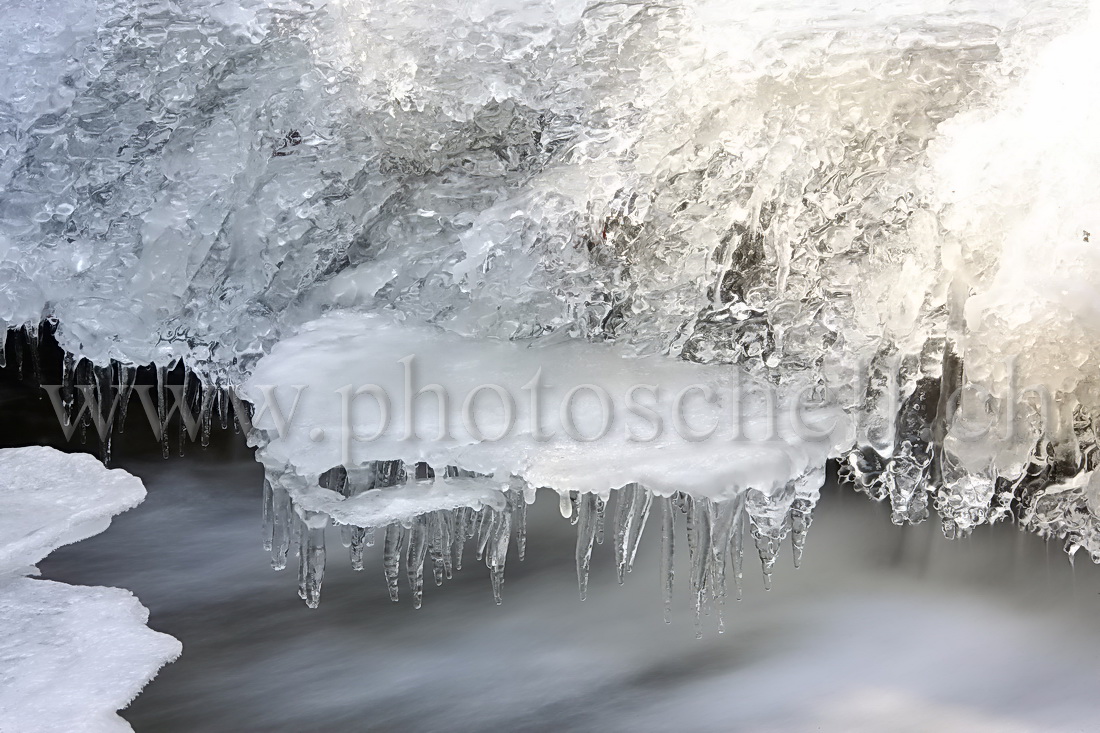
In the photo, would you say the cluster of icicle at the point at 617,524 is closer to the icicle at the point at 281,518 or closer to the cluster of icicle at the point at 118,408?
the icicle at the point at 281,518

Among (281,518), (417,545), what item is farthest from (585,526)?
(281,518)

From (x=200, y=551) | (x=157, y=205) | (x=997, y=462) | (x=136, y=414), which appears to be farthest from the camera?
(x=136, y=414)

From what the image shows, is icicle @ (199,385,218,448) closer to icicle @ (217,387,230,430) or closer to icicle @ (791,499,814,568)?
icicle @ (217,387,230,430)

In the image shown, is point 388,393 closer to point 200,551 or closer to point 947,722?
point 947,722

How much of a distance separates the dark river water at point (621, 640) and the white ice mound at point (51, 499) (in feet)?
0.41

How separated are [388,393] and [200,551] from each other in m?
2.26

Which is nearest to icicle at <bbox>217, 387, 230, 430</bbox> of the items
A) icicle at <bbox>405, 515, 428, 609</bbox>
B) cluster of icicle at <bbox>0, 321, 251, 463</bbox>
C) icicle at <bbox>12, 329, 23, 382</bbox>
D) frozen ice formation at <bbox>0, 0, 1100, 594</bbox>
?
cluster of icicle at <bbox>0, 321, 251, 463</bbox>

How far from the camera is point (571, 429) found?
2.12 metres

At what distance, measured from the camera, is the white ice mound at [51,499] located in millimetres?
3730

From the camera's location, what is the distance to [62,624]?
3154 mm

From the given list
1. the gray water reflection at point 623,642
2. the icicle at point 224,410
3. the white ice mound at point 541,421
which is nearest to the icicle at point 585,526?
the white ice mound at point 541,421

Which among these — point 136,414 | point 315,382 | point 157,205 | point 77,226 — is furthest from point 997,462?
point 136,414

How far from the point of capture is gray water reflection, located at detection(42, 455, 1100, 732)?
2.79 meters

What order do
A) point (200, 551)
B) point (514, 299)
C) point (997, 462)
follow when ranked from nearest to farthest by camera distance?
1. point (997, 462)
2. point (514, 299)
3. point (200, 551)
